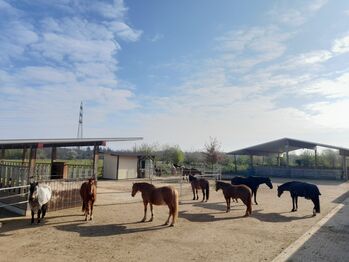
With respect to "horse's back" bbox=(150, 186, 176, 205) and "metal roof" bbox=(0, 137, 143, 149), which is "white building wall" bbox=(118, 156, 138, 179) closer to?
"metal roof" bbox=(0, 137, 143, 149)

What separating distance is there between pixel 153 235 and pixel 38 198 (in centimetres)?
416

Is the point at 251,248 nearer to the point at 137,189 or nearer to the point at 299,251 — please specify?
the point at 299,251

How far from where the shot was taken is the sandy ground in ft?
23.0

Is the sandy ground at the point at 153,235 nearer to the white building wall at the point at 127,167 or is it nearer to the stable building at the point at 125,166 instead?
the stable building at the point at 125,166

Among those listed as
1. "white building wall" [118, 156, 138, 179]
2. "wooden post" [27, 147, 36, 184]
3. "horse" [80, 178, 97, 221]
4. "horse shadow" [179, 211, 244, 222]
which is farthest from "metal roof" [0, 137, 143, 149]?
"white building wall" [118, 156, 138, 179]

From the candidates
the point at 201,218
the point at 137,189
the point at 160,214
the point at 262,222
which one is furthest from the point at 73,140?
the point at 262,222

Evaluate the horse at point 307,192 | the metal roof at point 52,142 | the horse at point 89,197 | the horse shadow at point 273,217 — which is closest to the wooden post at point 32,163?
the metal roof at point 52,142

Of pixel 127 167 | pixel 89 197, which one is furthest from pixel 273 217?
pixel 127 167

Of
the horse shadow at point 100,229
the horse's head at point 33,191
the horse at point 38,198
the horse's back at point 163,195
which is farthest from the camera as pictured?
the horse's back at point 163,195

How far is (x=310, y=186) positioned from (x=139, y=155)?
21.7 m

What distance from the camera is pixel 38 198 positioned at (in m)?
9.88

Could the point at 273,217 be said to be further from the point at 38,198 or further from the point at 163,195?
the point at 38,198

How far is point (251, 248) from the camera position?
25.2 ft

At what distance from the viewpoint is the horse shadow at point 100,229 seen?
346 inches
